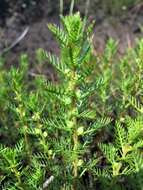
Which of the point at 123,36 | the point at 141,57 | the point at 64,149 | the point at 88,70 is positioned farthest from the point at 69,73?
the point at 123,36

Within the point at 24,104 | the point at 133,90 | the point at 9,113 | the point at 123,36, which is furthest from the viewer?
the point at 123,36

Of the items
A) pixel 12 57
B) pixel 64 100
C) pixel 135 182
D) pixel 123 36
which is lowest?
pixel 135 182

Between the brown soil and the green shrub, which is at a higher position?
the brown soil

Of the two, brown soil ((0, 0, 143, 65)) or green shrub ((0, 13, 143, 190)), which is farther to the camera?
brown soil ((0, 0, 143, 65))

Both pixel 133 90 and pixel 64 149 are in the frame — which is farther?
pixel 133 90

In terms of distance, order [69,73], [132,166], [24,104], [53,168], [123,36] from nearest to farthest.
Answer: [69,73], [132,166], [53,168], [24,104], [123,36]

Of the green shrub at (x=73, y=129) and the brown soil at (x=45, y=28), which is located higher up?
the brown soil at (x=45, y=28)

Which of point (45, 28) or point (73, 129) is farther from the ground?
point (45, 28)

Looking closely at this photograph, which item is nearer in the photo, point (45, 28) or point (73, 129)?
point (73, 129)

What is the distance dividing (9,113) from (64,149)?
2.47ft

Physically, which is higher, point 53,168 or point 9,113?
point 9,113

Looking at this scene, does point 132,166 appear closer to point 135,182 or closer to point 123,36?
point 135,182

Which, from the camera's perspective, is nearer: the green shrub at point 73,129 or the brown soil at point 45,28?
the green shrub at point 73,129

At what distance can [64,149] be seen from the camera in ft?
4.69
